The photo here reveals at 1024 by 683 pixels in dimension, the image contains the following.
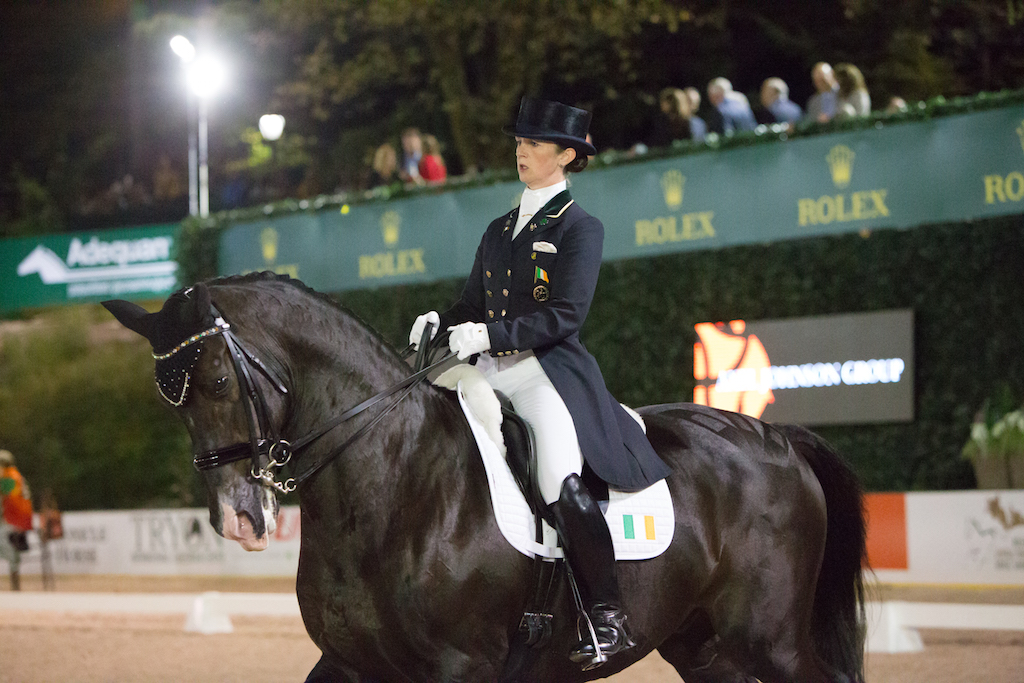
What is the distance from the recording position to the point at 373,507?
3.11m

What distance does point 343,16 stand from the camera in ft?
60.4

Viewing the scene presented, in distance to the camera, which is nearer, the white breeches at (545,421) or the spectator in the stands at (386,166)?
the white breeches at (545,421)

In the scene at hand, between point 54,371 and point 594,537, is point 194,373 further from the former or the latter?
point 54,371

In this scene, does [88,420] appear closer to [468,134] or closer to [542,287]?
[468,134]

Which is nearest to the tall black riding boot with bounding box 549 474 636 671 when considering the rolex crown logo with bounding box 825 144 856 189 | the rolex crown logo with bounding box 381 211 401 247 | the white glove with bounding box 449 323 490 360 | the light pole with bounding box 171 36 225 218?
the white glove with bounding box 449 323 490 360

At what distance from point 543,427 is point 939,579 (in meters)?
6.36

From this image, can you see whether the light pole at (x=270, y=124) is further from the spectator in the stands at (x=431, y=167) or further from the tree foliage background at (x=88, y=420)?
the spectator in the stands at (x=431, y=167)

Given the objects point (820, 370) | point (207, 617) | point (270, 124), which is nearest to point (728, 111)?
point (820, 370)

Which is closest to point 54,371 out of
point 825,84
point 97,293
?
point 97,293

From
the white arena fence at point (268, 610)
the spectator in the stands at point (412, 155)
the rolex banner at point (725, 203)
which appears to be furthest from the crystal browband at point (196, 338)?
the spectator in the stands at point (412, 155)

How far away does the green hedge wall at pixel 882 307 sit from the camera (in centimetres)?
971

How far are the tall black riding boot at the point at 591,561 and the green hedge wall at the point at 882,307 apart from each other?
639 centimetres

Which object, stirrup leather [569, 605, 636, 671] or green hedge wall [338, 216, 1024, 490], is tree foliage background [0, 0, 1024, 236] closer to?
green hedge wall [338, 216, 1024, 490]

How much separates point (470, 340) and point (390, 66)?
16.6m
